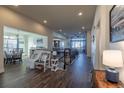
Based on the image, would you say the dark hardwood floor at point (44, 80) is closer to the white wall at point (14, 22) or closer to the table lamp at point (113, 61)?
the white wall at point (14, 22)

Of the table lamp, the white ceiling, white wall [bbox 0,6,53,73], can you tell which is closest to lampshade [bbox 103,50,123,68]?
the table lamp

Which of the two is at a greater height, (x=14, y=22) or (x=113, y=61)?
(x=14, y=22)

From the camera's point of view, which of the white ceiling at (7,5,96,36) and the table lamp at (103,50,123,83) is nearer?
the table lamp at (103,50,123,83)

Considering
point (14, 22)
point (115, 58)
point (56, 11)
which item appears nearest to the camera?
point (115, 58)

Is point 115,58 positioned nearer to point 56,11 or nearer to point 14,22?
point 56,11

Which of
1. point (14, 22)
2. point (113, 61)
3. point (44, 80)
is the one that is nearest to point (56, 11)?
point (14, 22)

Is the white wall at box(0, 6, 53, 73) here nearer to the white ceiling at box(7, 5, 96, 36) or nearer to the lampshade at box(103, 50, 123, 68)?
the white ceiling at box(7, 5, 96, 36)

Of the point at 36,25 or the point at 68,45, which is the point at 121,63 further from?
the point at 68,45

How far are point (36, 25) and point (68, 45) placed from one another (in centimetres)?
1453

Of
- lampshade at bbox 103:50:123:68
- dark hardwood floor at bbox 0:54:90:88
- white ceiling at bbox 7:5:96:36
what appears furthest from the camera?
white ceiling at bbox 7:5:96:36

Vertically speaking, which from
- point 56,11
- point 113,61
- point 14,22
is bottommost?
point 113,61

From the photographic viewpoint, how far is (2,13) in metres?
5.45

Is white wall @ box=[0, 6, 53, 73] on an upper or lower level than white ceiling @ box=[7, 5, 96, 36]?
lower
